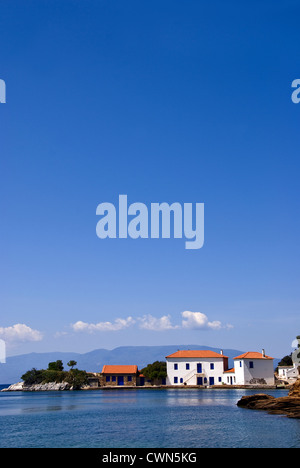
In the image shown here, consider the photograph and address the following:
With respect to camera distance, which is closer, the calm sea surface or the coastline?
the calm sea surface

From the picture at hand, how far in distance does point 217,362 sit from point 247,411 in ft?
181

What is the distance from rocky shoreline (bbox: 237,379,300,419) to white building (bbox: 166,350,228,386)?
49.7m

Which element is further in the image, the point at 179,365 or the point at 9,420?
the point at 179,365

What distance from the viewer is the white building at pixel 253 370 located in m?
90.0

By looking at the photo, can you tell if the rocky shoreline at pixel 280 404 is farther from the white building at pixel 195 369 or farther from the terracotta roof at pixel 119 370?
the terracotta roof at pixel 119 370

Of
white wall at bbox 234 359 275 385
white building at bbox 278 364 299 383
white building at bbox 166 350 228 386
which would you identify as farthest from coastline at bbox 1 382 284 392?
white building at bbox 278 364 299 383

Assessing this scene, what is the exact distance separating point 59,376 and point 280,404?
80.2m

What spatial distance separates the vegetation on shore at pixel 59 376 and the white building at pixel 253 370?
36.4 m

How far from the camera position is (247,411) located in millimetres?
42125

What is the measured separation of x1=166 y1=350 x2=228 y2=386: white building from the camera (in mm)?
95125

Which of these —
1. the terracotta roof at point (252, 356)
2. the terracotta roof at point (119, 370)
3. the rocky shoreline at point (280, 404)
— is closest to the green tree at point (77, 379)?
the terracotta roof at point (119, 370)

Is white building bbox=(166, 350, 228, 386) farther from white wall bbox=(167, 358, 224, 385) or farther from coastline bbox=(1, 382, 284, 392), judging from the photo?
coastline bbox=(1, 382, 284, 392)
